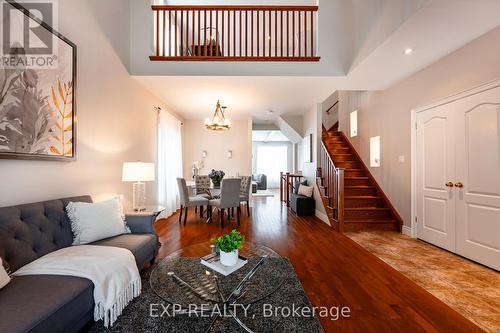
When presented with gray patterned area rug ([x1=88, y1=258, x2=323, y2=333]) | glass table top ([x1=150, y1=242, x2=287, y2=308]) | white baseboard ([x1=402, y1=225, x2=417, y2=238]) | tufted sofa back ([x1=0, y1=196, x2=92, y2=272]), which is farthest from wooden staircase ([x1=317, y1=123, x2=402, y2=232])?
tufted sofa back ([x1=0, y1=196, x2=92, y2=272])

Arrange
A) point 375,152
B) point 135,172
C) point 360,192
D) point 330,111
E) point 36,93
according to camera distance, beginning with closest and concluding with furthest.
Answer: point 36,93, point 135,172, point 360,192, point 375,152, point 330,111

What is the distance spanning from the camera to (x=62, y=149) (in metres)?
2.21

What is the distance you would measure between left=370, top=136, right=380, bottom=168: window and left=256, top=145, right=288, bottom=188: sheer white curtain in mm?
7211

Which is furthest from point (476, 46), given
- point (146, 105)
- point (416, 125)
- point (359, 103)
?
point (146, 105)

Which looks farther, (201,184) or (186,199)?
(201,184)

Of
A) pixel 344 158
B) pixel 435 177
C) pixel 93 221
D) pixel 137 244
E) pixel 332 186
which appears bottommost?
pixel 137 244

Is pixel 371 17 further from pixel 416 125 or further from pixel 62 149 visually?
pixel 62 149

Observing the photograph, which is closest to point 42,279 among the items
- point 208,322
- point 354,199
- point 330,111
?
point 208,322

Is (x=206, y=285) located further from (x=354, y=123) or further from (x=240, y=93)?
(x=354, y=123)

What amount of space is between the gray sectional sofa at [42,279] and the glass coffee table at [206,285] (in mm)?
428

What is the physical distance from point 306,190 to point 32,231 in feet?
16.4

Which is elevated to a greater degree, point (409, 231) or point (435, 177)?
point (435, 177)

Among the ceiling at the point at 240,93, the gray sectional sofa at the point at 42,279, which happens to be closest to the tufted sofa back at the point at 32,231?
the gray sectional sofa at the point at 42,279

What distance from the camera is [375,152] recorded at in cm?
486
